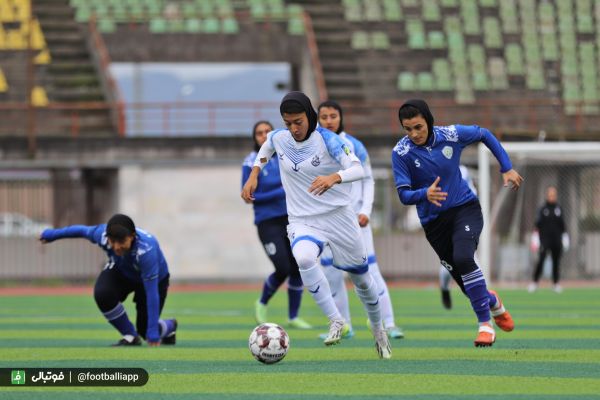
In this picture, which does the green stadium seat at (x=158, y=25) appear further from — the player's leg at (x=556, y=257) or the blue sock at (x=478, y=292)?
the blue sock at (x=478, y=292)

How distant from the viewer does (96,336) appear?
13.4 metres

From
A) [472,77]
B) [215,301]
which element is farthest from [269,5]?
[215,301]

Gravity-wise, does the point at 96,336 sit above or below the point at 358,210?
below

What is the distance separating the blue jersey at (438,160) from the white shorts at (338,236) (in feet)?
1.82

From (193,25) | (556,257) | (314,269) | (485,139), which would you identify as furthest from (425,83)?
(314,269)

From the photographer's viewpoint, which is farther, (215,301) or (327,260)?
(215,301)

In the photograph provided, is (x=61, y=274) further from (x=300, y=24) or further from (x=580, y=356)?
(x=580, y=356)

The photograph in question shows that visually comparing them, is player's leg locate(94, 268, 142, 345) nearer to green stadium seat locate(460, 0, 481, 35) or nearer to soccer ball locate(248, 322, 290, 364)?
soccer ball locate(248, 322, 290, 364)

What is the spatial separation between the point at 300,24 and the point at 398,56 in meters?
3.10

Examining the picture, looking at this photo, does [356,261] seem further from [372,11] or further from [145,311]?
[372,11]

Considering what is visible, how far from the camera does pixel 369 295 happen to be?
10281 mm

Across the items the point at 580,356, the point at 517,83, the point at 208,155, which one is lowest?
the point at 580,356

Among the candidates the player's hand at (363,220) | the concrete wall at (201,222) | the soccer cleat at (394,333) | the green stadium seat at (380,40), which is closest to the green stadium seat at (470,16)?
the green stadium seat at (380,40)

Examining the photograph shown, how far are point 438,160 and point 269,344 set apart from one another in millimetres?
2125
